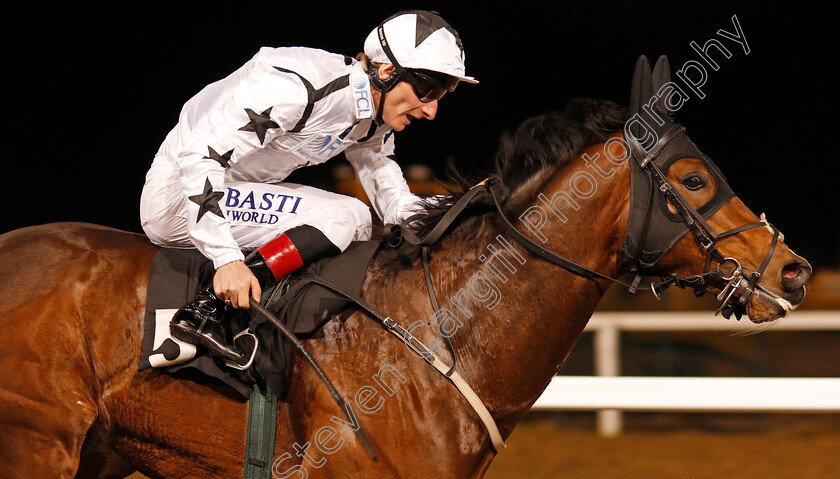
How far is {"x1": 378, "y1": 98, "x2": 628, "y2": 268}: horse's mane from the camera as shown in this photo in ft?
7.73

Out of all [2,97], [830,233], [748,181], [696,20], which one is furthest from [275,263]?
[830,233]

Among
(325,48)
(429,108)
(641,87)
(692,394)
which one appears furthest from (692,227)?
(325,48)

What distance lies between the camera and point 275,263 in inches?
90.0

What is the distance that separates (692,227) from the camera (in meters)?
2.18

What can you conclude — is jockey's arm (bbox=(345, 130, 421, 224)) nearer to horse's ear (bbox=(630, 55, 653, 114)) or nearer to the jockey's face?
the jockey's face

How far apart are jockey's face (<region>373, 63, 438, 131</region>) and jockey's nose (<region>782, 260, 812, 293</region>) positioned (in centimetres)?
115

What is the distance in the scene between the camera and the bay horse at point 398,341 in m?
2.15

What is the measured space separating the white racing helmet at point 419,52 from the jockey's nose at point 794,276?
1.10m

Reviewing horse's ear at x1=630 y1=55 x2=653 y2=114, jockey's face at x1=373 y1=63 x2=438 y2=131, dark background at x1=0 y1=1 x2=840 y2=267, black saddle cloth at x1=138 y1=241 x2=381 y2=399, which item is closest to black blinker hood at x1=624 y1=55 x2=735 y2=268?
horse's ear at x1=630 y1=55 x2=653 y2=114

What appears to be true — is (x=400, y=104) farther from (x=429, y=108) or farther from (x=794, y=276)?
(x=794, y=276)

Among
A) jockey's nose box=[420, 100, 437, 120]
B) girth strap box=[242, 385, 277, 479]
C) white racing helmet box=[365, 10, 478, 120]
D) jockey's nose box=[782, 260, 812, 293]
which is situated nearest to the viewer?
jockey's nose box=[782, 260, 812, 293]

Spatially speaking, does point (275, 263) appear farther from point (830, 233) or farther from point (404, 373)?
point (830, 233)

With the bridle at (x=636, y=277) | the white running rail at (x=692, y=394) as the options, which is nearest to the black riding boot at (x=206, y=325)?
the bridle at (x=636, y=277)

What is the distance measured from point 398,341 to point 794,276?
3.80 feet
